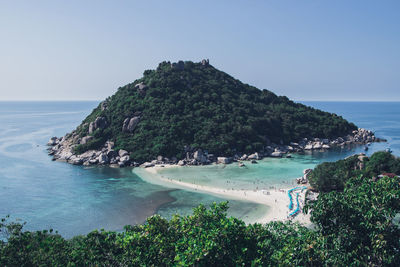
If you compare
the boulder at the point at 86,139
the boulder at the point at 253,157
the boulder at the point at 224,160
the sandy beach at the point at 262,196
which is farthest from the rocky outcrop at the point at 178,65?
the sandy beach at the point at 262,196

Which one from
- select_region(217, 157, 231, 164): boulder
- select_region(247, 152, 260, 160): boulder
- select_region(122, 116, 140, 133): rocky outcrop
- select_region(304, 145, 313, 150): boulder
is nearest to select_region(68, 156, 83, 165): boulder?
select_region(122, 116, 140, 133): rocky outcrop

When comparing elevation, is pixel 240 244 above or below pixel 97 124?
below

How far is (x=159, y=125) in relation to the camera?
68000 millimetres

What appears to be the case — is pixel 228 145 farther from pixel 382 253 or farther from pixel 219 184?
pixel 382 253

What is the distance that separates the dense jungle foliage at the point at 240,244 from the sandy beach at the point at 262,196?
1594 centimetres

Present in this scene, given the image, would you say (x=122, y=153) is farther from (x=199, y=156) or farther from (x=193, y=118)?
(x=193, y=118)

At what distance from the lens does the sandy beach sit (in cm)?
3294

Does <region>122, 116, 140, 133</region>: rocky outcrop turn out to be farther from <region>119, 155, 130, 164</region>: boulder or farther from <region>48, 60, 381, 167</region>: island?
<region>119, 155, 130, 164</region>: boulder

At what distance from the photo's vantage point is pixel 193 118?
7194 cm

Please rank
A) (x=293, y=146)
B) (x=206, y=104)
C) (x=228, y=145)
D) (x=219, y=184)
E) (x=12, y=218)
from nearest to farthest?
(x=12, y=218), (x=219, y=184), (x=228, y=145), (x=293, y=146), (x=206, y=104)

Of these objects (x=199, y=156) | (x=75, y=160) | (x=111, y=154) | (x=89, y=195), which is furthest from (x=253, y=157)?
(x=75, y=160)

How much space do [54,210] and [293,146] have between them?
56303 mm

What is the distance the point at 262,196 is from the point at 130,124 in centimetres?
4044

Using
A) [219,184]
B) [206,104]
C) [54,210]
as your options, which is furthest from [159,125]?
[54,210]
